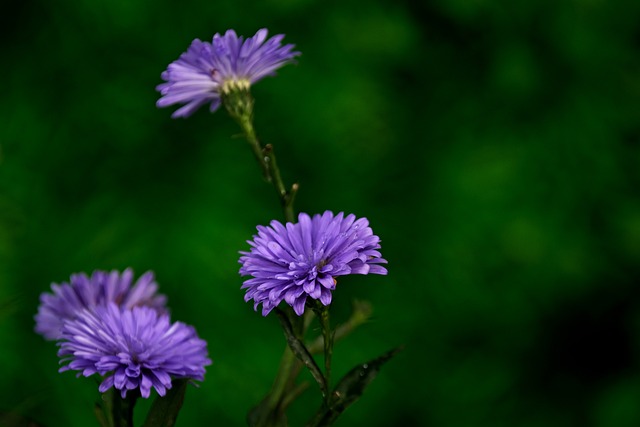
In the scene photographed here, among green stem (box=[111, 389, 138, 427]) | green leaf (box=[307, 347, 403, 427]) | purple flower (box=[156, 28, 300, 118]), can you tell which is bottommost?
green leaf (box=[307, 347, 403, 427])

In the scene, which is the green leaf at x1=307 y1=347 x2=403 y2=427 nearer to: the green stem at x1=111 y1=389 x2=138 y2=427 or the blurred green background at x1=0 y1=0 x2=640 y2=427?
the green stem at x1=111 y1=389 x2=138 y2=427

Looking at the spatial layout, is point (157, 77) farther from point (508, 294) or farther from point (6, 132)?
point (508, 294)

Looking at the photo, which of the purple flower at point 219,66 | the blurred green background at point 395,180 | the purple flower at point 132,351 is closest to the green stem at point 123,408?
the purple flower at point 132,351

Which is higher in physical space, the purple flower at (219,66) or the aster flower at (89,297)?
the purple flower at (219,66)

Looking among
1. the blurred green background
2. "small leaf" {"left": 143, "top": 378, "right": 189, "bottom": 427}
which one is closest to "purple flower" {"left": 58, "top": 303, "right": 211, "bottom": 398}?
"small leaf" {"left": 143, "top": 378, "right": 189, "bottom": 427}

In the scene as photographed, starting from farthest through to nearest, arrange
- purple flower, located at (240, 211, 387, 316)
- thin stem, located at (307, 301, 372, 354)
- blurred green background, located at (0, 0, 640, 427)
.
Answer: blurred green background, located at (0, 0, 640, 427), thin stem, located at (307, 301, 372, 354), purple flower, located at (240, 211, 387, 316)

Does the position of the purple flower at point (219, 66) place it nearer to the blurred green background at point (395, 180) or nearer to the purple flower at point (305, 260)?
the purple flower at point (305, 260)

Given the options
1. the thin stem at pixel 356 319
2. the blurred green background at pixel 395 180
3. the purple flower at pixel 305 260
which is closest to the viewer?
the purple flower at pixel 305 260
